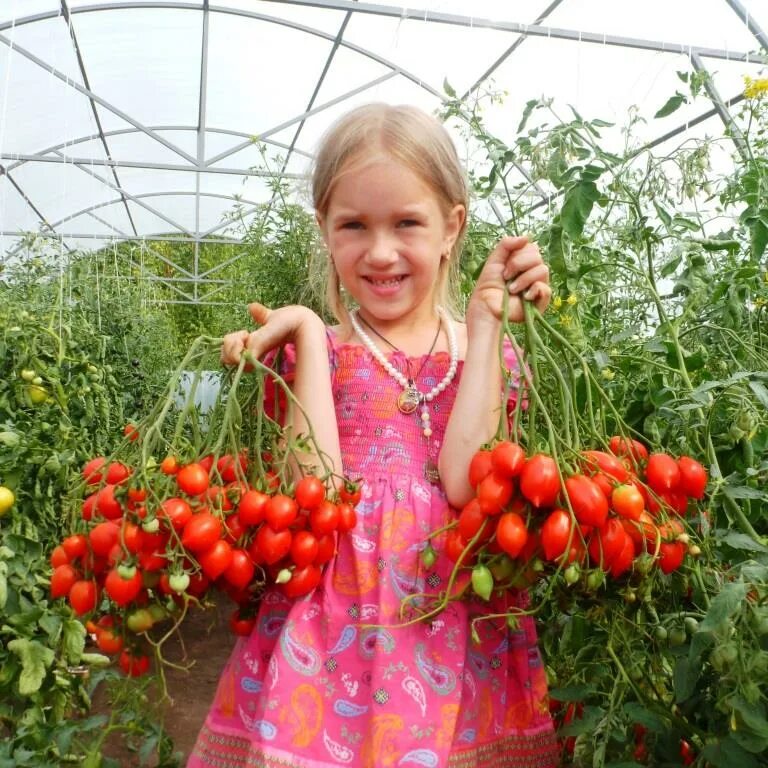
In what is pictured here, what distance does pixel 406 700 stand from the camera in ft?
2.63

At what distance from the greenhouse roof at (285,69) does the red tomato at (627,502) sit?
4.12 feet

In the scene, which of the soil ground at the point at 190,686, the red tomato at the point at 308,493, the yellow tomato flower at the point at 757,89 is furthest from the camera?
the soil ground at the point at 190,686

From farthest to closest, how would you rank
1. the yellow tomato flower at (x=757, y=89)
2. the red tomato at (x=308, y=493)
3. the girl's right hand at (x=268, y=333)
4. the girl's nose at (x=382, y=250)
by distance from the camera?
the yellow tomato flower at (x=757, y=89)
the girl's nose at (x=382, y=250)
the girl's right hand at (x=268, y=333)
the red tomato at (x=308, y=493)

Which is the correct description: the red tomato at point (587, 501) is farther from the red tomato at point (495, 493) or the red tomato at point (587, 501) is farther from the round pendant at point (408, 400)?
the round pendant at point (408, 400)

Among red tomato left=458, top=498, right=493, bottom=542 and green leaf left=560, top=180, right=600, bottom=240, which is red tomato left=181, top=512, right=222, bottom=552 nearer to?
red tomato left=458, top=498, right=493, bottom=542

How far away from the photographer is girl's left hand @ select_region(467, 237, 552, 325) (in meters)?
0.82

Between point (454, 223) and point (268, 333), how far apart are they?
1.13ft

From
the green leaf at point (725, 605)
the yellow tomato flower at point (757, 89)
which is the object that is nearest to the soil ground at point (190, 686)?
the green leaf at point (725, 605)

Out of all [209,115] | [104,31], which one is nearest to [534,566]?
→ [104,31]

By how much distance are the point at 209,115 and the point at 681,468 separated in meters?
5.76

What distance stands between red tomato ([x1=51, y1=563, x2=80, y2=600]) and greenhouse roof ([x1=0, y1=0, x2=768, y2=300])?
154 cm

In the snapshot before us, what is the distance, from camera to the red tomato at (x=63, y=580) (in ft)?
2.41

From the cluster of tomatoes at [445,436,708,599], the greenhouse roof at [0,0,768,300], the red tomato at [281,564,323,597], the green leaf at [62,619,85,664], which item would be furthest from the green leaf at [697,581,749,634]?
the greenhouse roof at [0,0,768,300]

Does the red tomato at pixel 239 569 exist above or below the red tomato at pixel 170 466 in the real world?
below
